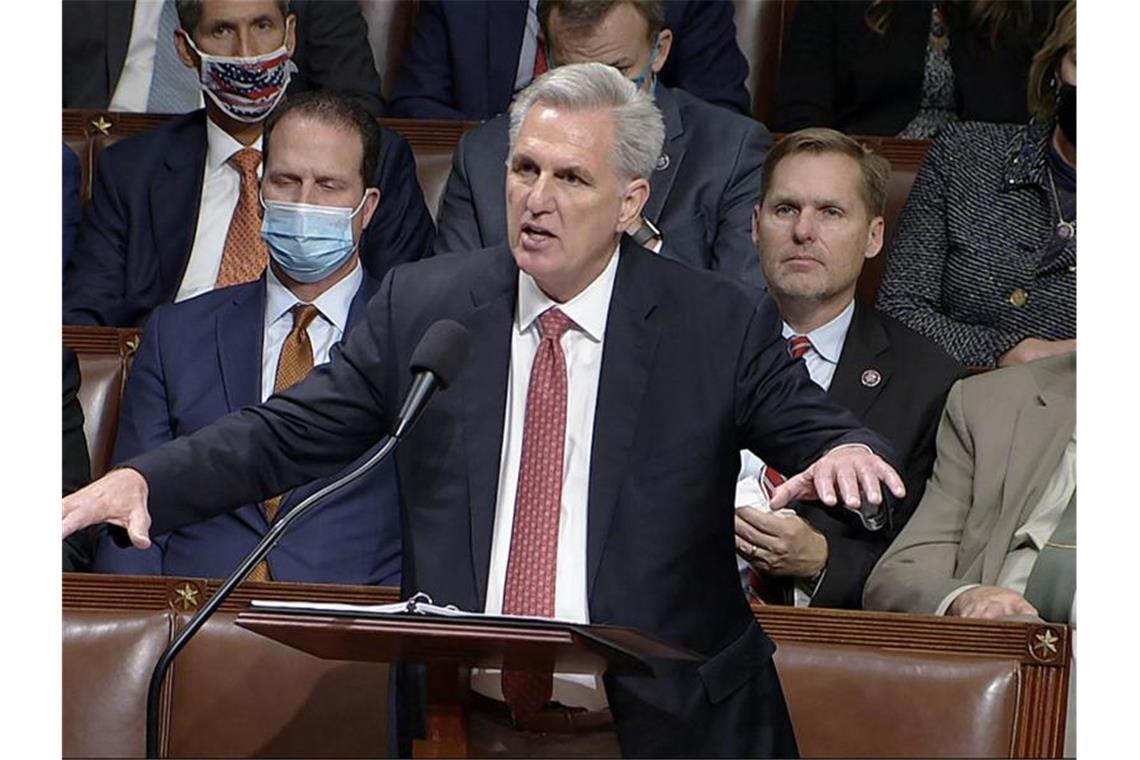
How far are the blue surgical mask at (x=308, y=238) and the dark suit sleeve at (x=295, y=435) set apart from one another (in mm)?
686

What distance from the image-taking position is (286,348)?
93.5 inches

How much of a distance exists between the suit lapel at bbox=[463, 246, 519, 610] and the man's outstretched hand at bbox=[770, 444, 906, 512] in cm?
26

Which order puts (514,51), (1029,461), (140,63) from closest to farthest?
1. (1029,461)
2. (514,51)
3. (140,63)

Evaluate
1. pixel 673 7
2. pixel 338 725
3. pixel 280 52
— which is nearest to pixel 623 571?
pixel 338 725

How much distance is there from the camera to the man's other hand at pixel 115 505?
1483mm

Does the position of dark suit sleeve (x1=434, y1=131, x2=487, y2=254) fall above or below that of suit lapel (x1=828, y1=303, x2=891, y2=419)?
above

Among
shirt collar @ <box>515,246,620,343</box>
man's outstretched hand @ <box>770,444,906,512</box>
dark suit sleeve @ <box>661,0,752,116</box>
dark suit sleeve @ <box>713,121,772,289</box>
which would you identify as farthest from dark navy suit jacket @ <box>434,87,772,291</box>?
man's outstretched hand @ <box>770,444,906,512</box>

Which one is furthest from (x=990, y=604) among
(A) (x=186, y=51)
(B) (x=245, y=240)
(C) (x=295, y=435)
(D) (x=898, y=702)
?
(A) (x=186, y=51)

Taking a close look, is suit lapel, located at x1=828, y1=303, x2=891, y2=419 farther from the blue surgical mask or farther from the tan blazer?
the blue surgical mask

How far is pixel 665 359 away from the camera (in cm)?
171

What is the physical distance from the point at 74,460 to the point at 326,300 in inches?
14.0

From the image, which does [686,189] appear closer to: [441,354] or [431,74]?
[431,74]

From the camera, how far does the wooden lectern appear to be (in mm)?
1289

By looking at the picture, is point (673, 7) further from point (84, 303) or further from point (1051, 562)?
point (1051, 562)
